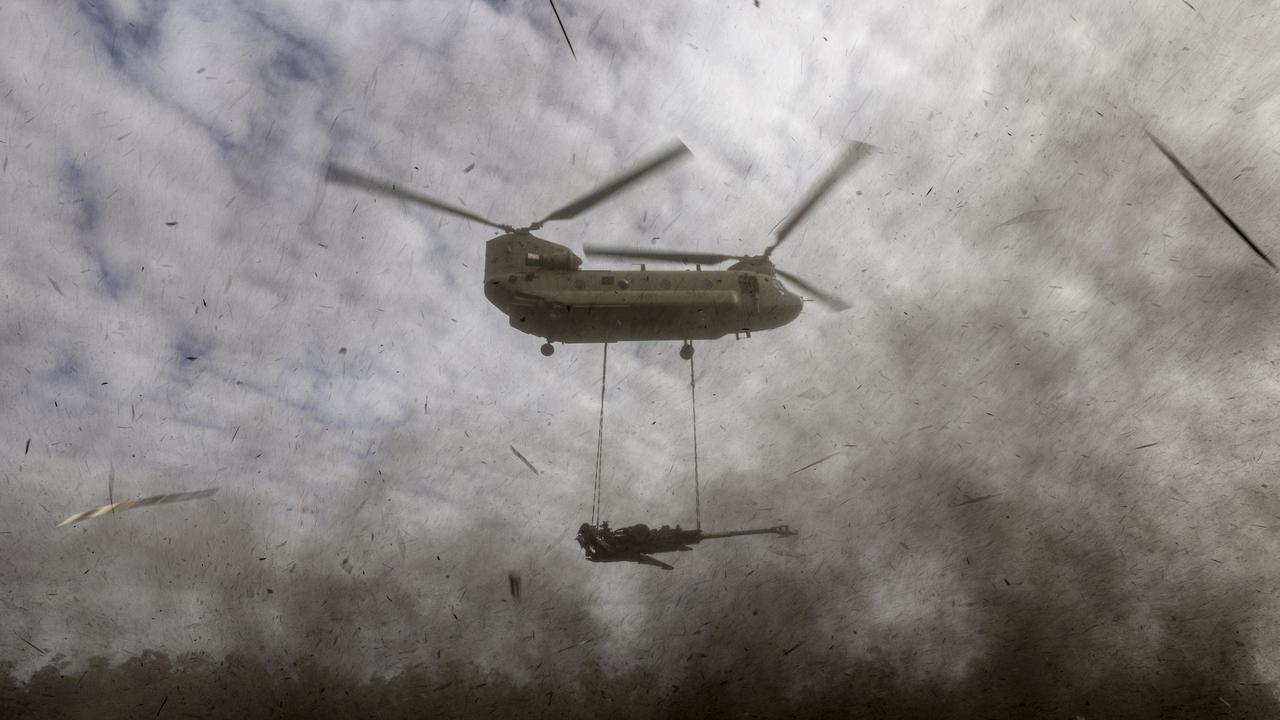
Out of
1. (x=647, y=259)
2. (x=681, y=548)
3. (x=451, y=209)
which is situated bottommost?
(x=681, y=548)

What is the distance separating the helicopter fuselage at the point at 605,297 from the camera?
806 inches

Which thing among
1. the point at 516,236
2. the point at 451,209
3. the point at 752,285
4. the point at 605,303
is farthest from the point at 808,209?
the point at 451,209

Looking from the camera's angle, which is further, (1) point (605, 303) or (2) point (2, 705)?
(2) point (2, 705)

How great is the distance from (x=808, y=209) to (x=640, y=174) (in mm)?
6145

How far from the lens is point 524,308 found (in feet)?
67.1

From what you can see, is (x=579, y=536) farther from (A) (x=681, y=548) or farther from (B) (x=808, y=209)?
(B) (x=808, y=209)

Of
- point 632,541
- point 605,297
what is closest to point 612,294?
point 605,297

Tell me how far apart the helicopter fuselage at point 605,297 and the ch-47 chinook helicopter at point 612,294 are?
0.03m

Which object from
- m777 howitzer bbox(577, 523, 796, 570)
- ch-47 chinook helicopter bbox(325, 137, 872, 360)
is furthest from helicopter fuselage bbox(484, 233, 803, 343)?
m777 howitzer bbox(577, 523, 796, 570)

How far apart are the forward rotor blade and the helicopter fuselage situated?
45 cm

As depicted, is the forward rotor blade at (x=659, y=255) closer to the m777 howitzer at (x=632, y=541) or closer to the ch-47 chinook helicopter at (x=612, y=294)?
the ch-47 chinook helicopter at (x=612, y=294)

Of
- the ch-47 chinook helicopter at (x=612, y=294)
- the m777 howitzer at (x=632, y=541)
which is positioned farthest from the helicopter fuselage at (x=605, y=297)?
the m777 howitzer at (x=632, y=541)

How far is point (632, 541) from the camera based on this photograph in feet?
65.5

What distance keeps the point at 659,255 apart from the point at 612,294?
193 centimetres
